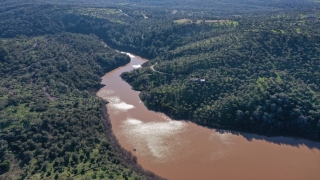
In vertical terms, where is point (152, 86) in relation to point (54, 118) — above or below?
below

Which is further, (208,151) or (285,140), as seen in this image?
(285,140)

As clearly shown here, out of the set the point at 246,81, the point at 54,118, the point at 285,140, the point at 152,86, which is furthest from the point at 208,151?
the point at 54,118

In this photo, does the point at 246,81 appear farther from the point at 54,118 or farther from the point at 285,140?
the point at 54,118

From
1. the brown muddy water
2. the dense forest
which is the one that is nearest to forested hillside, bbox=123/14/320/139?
the dense forest

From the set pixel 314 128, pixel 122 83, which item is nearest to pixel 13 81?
pixel 122 83

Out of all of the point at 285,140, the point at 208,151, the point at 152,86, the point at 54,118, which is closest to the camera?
the point at 208,151

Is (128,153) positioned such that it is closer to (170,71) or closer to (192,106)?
(192,106)

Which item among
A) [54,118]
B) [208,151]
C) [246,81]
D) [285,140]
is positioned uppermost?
[246,81]
